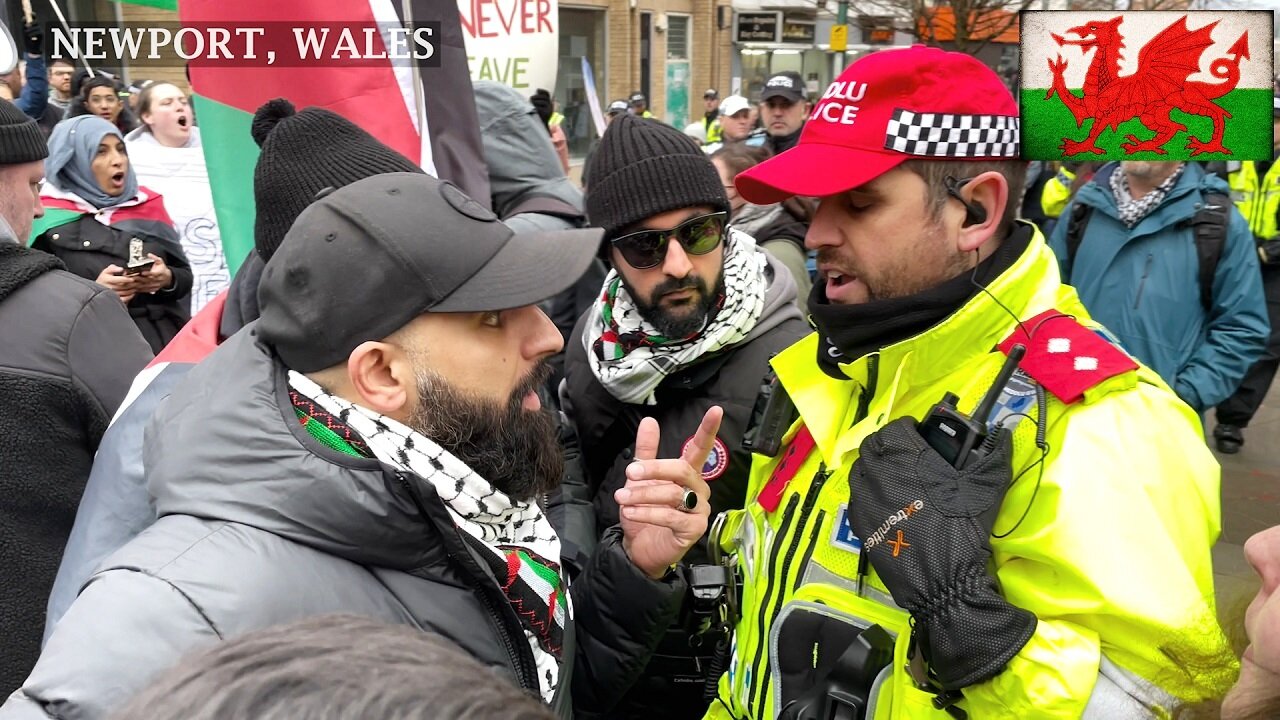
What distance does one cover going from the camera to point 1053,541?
1350mm

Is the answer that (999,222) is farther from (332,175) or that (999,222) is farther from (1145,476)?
(332,175)

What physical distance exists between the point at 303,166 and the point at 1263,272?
5.31 meters

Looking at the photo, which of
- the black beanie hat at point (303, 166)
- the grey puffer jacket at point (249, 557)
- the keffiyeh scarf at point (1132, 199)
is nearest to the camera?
the grey puffer jacket at point (249, 557)

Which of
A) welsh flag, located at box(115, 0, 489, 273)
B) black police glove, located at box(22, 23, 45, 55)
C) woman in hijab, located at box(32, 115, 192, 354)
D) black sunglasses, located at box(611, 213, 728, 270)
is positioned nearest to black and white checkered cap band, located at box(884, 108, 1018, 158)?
black sunglasses, located at box(611, 213, 728, 270)

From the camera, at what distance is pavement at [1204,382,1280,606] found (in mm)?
4980

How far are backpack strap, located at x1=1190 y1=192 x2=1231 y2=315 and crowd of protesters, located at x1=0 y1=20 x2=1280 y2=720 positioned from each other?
7.94ft

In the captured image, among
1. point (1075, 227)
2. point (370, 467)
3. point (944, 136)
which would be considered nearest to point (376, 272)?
point (370, 467)

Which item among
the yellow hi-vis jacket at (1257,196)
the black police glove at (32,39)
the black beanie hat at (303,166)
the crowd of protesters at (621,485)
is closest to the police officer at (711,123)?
the yellow hi-vis jacket at (1257,196)

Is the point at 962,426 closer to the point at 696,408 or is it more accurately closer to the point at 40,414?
the point at 696,408

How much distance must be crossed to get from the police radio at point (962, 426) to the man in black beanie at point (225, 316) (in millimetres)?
1266

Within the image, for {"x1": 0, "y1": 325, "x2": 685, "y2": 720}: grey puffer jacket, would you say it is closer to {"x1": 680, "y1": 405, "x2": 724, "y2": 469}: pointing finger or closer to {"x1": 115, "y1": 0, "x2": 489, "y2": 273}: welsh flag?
{"x1": 680, "y1": 405, "x2": 724, "y2": 469}: pointing finger

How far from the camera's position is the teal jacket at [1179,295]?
13.0ft

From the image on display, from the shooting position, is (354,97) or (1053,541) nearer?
(1053,541)

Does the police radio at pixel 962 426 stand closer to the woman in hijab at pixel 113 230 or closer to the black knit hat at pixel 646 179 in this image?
the black knit hat at pixel 646 179
